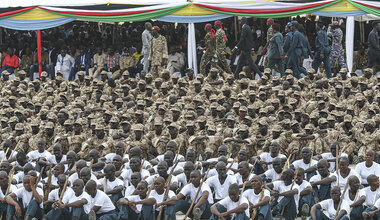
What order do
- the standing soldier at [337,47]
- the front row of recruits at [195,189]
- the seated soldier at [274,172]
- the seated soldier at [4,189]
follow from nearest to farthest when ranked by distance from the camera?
1. the front row of recruits at [195,189]
2. the seated soldier at [4,189]
3. the seated soldier at [274,172]
4. the standing soldier at [337,47]

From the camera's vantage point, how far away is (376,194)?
13.7 metres

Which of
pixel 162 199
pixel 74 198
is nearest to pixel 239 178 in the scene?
pixel 162 199

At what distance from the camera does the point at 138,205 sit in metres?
14.0

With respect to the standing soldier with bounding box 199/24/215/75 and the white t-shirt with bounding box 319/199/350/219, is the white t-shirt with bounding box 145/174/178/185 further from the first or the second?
the standing soldier with bounding box 199/24/215/75

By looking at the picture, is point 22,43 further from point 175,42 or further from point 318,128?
point 318,128

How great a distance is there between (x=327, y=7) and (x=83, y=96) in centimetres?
631

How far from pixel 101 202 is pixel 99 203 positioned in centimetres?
3

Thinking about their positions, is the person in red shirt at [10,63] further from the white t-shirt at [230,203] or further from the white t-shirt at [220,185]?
the white t-shirt at [230,203]

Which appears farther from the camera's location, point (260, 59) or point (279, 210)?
point (260, 59)

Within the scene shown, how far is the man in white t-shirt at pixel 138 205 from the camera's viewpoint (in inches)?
544

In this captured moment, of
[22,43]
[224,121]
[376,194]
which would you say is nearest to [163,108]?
[224,121]

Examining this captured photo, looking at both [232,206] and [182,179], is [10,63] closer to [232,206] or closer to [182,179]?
[182,179]

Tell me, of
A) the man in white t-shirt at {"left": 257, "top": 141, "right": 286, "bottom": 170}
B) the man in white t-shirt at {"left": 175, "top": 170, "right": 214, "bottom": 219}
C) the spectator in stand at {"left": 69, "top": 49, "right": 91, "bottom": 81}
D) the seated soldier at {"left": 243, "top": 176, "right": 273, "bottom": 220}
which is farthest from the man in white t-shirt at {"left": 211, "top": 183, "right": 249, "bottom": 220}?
the spectator in stand at {"left": 69, "top": 49, "right": 91, "bottom": 81}


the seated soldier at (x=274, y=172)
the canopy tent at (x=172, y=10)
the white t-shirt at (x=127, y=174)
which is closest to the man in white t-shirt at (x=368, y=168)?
the seated soldier at (x=274, y=172)
